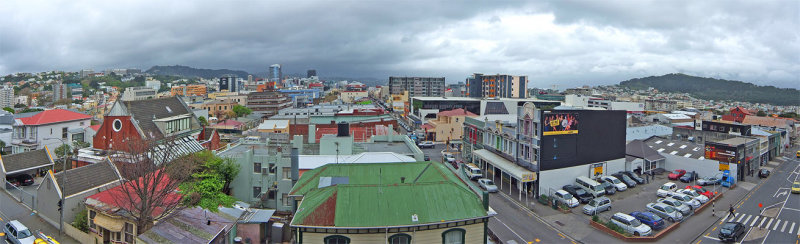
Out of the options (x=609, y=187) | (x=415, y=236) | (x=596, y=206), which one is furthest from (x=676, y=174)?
(x=415, y=236)

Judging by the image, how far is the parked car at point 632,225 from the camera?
84.5 ft

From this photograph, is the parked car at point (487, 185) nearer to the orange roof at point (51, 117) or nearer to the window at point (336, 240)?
the window at point (336, 240)

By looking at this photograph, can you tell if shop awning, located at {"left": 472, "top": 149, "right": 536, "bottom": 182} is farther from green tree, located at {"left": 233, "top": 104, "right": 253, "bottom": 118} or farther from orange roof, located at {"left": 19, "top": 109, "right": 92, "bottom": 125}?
green tree, located at {"left": 233, "top": 104, "right": 253, "bottom": 118}

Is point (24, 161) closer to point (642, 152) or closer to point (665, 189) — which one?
point (665, 189)

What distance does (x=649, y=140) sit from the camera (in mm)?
50906

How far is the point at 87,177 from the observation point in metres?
25.5

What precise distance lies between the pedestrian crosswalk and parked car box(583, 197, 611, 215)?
778cm

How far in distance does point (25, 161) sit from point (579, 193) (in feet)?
152

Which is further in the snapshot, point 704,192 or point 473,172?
point 473,172

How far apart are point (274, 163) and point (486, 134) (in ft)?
Result: 78.9

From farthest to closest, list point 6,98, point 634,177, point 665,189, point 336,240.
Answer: point 6,98
point 634,177
point 665,189
point 336,240

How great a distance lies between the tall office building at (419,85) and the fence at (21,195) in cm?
12738

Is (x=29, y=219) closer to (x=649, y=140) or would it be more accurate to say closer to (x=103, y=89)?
(x=649, y=140)

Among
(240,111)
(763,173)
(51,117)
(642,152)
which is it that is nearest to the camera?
(763,173)
